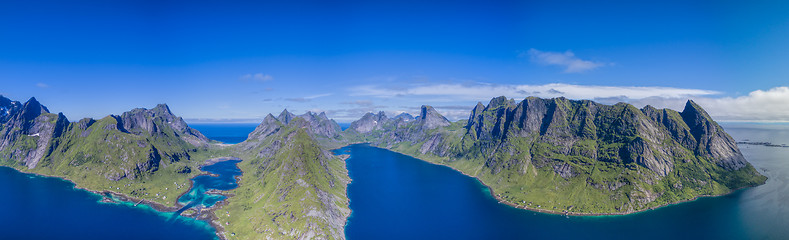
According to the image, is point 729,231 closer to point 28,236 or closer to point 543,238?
point 543,238

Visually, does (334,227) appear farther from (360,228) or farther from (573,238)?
(573,238)

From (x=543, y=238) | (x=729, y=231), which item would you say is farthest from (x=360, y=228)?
(x=729, y=231)

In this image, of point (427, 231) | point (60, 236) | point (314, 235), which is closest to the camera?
point (314, 235)

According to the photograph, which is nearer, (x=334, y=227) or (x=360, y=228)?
(x=334, y=227)

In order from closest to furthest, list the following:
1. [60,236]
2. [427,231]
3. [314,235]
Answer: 1. [314,235]
2. [60,236]
3. [427,231]

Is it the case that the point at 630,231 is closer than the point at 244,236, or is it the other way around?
the point at 244,236

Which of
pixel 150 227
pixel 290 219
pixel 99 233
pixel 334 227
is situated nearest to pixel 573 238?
pixel 334 227

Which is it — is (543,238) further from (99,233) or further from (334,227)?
(99,233)

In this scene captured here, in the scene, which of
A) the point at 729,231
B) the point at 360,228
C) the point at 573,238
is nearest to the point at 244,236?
the point at 360,228
